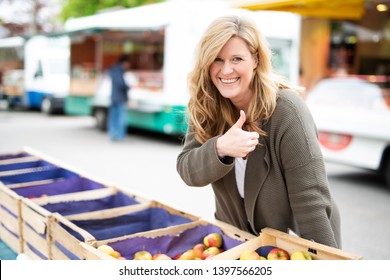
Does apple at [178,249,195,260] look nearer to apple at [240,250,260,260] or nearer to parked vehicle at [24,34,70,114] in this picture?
apple at [240,250,260,260]

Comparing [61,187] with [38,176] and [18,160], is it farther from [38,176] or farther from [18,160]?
[18,160]

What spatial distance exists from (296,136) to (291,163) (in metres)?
0.12

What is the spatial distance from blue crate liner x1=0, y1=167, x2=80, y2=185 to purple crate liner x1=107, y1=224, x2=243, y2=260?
1.59 metres

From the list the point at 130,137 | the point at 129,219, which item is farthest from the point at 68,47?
the point at 129,219

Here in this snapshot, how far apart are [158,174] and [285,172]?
602cm

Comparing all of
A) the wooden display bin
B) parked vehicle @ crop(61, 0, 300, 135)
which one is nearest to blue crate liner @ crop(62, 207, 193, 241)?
the wooden display bin

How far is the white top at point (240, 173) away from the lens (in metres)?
2.31

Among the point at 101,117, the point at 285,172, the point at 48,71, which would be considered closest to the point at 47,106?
the point at 48,71

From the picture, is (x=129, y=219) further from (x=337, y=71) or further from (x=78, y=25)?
(x=78, y=25)

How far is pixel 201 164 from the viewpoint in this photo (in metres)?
2.16

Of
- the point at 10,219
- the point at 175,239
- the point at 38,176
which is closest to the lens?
the point at 175,239

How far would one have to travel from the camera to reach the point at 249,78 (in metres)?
2.18

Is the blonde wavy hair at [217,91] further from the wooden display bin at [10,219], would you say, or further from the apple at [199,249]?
the wooden display bin at [10,219]

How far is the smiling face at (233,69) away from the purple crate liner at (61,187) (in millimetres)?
1717
